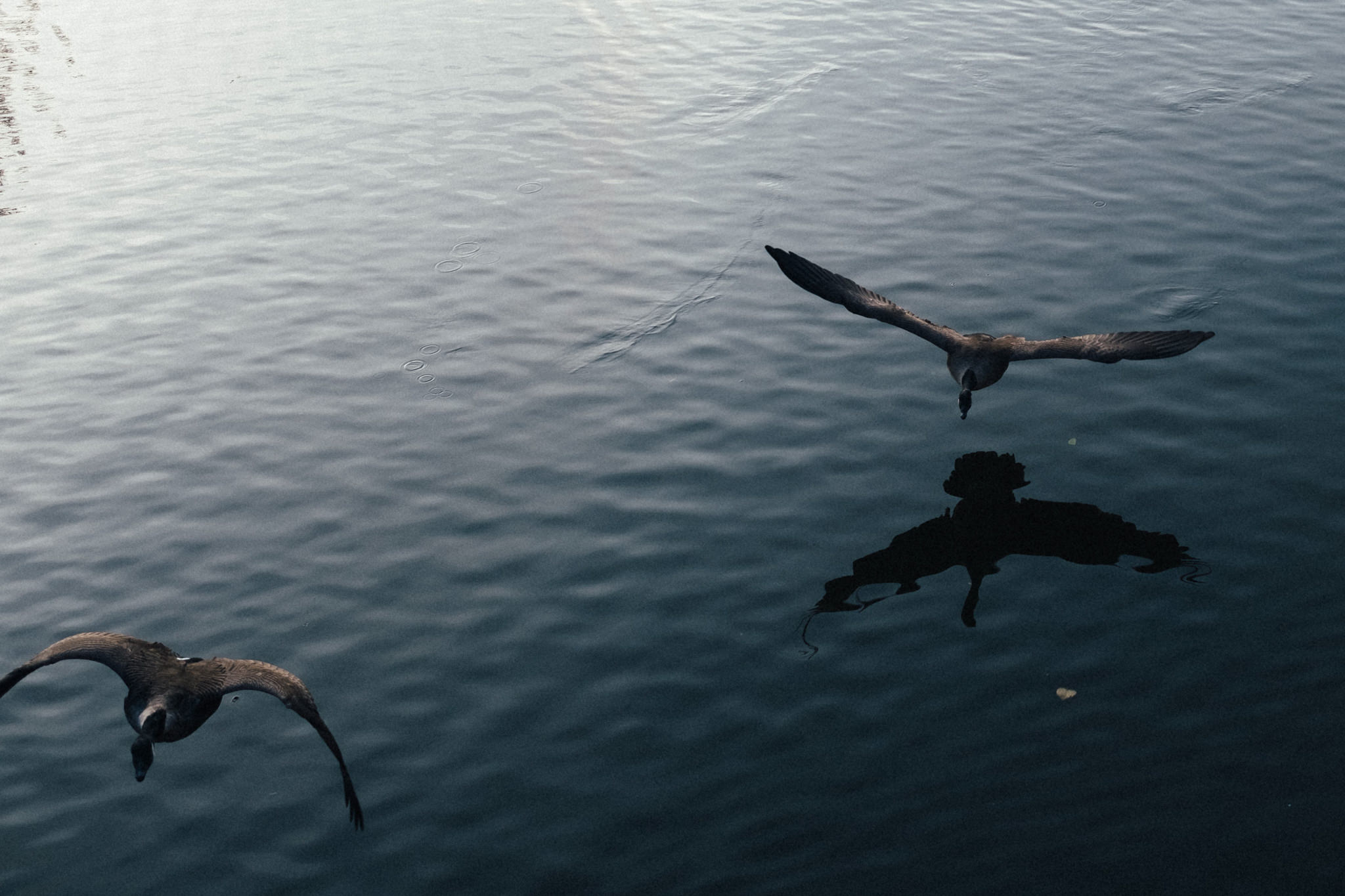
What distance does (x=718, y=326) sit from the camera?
1845 cm

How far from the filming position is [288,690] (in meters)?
10.4

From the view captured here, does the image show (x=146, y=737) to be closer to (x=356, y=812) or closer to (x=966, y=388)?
(x=356, y=812)

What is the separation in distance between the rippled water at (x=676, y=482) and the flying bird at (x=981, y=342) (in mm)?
1183

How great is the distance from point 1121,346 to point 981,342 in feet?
6.23

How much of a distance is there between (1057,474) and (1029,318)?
13.6 ft

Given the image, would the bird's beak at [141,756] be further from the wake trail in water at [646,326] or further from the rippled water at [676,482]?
the wake trail in water at [646,326]

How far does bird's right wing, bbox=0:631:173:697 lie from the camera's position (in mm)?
10703

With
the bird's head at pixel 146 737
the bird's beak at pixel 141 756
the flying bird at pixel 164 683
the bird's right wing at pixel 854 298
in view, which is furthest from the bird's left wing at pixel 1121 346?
the bird's beak at pixel 141 756

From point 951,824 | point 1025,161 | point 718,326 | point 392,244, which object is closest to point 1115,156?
point 1025,161

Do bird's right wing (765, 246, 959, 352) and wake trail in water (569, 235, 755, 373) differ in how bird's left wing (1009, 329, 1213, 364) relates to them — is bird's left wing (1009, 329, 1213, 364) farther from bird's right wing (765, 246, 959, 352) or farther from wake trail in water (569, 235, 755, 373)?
wake trail in water (569, 235, 755, 373)

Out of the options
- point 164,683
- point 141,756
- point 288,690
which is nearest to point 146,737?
point 141,756

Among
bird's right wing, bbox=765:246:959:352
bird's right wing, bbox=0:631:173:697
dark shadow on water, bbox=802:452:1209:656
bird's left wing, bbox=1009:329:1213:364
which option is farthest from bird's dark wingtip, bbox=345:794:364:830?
bird's left wing, bbox=1009:329:1213:364

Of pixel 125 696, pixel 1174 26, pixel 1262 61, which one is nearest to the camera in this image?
pixel 125 696

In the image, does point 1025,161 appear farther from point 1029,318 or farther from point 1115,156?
point 1029,318
